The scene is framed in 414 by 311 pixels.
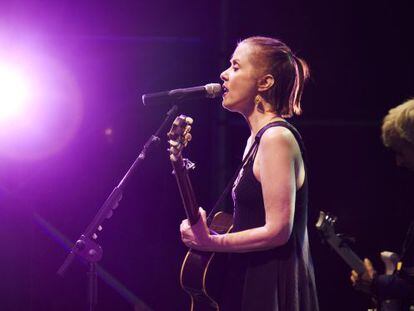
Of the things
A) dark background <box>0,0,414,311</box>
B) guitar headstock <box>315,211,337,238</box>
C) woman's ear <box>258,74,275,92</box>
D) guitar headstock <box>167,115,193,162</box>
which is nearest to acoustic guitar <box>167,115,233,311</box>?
guitar headstock <box>167,115,193,162</box>

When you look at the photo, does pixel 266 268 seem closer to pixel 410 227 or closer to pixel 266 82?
pixel 410 227

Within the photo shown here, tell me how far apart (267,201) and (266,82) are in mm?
506

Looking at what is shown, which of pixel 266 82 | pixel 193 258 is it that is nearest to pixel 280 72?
pixel 266 82

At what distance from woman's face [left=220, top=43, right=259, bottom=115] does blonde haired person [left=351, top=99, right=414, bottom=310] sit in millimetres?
523

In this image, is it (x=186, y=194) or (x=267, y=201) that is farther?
(x=186, y=194)

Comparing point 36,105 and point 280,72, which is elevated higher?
point 36,105

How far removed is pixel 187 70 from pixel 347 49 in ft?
3.94

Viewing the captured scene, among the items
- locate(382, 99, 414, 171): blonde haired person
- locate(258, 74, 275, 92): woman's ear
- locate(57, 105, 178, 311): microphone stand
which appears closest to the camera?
locate(382, 99, 414, 171): blonde haired person

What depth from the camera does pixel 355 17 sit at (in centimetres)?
459

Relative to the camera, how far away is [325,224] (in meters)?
2.82

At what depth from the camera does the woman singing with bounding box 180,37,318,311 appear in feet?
7.05

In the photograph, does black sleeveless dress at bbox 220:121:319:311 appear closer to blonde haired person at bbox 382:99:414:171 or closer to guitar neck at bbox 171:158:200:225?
guitar neck at bbox 171:158:200:225

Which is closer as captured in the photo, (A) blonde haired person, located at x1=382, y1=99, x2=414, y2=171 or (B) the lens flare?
(A) blonde haired person, located at x1=382, y1=99, x2=414, y2=171

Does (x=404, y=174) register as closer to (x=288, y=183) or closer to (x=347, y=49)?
(x=347, y=49)
